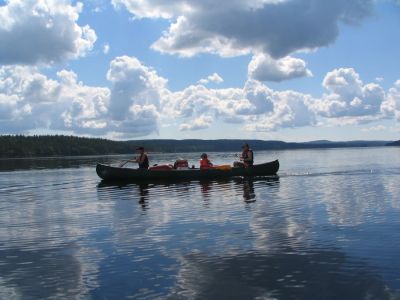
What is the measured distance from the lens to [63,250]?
14.3 metres

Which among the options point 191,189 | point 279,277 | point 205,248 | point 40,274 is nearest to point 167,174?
point 191,189

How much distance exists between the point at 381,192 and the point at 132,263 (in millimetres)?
19321

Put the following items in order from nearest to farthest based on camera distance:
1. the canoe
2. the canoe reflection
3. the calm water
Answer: the calm water
the canoe reflection
the canoe

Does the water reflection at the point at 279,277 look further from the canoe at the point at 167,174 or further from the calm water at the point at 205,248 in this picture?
the canoe at the point at 167,174

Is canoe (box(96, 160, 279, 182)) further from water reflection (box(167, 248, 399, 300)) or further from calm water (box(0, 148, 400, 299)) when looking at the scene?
water reflection (box(167, 248, 399, 300))

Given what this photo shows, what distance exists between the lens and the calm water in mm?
10344

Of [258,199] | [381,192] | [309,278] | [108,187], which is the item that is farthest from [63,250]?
[108,187]

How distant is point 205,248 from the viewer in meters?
14.0

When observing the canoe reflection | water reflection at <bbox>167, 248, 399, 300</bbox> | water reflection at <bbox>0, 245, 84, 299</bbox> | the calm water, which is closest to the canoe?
the canoe reflection

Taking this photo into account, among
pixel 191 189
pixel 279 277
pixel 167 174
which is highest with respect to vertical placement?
pixel 167 174

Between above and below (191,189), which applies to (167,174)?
above

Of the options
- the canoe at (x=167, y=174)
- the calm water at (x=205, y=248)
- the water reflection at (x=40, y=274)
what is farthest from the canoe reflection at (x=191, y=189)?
the water reflection at (x=40, y=274)

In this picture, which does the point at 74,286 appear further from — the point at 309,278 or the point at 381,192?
the point at 381,192

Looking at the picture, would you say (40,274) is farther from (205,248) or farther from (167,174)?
(167,174)
